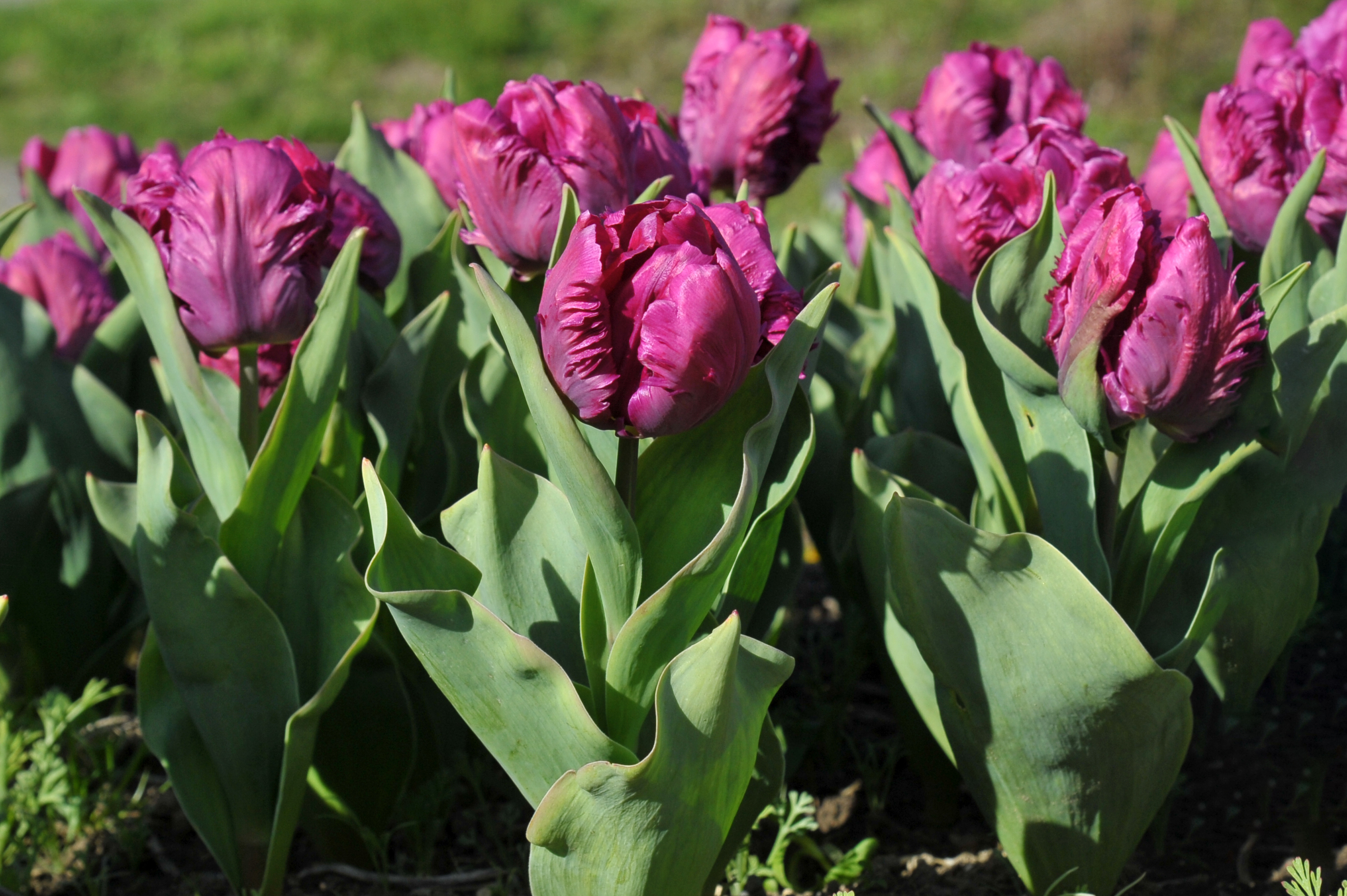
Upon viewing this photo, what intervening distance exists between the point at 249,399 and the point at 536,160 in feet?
1.34

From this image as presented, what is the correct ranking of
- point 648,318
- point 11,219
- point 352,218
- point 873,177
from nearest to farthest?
1. point 648,318
2. point 352,218
3. point 11,219
4. point 873,177

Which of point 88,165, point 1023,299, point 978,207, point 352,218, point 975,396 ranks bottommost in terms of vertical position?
point 975,396

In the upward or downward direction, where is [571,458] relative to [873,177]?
downward

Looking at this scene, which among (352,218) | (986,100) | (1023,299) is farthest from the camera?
(986,100)

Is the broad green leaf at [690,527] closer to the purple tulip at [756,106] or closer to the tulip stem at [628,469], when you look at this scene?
the tulip stem at [628,469]

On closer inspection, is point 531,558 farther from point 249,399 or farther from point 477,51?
point 477,51

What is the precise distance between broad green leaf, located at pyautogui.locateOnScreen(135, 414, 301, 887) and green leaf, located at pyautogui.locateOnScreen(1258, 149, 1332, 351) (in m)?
1.05

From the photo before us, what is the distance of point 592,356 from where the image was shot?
873 millimetres

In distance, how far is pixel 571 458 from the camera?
921mm

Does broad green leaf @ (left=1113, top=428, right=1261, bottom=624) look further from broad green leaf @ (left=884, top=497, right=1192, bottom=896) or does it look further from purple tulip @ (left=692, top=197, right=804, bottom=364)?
purple tulip @ (left=692, top=197, right=804, bottom=364)

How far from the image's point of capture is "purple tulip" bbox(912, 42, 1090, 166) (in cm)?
162

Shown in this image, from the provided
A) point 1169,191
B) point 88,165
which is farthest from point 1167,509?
point 88,165

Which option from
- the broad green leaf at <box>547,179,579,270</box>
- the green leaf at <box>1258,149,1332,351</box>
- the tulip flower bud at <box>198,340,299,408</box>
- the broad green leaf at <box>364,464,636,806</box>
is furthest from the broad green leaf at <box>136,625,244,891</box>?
the green leaf at <box>1258,149,1332,351</box>

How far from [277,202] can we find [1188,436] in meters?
0.89
